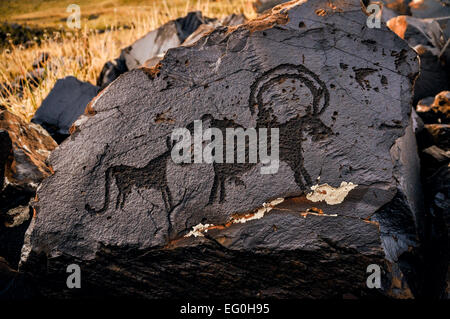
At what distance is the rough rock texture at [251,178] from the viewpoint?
5.51 feet

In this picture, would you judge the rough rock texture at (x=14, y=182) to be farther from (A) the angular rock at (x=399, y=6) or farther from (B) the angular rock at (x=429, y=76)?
(A) the angular rock at (x=399, y=6)

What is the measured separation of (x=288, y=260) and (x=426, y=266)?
843 mm

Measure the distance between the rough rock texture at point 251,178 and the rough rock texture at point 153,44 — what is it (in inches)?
82.1

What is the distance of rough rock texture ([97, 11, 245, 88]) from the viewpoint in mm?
→ 3750

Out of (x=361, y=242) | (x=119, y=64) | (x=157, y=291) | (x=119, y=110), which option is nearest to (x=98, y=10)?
(x=119, y=64)

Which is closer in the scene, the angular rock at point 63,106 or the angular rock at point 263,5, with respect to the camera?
the angular rock at point 63,106

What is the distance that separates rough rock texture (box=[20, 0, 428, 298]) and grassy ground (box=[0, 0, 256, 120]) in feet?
7.33

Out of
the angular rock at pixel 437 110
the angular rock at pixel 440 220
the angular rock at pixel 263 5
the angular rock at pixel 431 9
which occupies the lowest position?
the angular rock at pixel 440 220

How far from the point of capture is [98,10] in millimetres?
6219

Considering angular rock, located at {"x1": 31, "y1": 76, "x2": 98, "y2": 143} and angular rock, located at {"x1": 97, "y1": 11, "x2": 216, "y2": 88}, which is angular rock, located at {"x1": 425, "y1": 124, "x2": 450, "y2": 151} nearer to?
angular rock, located at {"x1": 97, "y1": 11, "x2": 216, "y2": 88}

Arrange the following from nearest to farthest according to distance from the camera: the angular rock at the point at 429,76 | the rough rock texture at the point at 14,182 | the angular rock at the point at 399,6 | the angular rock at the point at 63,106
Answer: the rough rock texture at the point at 14,182, the angular rock at the point at 63,106, the angular rock at the point at 429,76, the angular rock at the point at 399,6

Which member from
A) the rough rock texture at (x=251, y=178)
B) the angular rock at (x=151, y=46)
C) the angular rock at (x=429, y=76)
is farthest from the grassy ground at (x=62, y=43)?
the angular rock at (x=429, y=76)

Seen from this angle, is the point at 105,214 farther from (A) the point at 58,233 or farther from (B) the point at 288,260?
(B) the point at 288,260

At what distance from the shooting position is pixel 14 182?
7.28 feet
